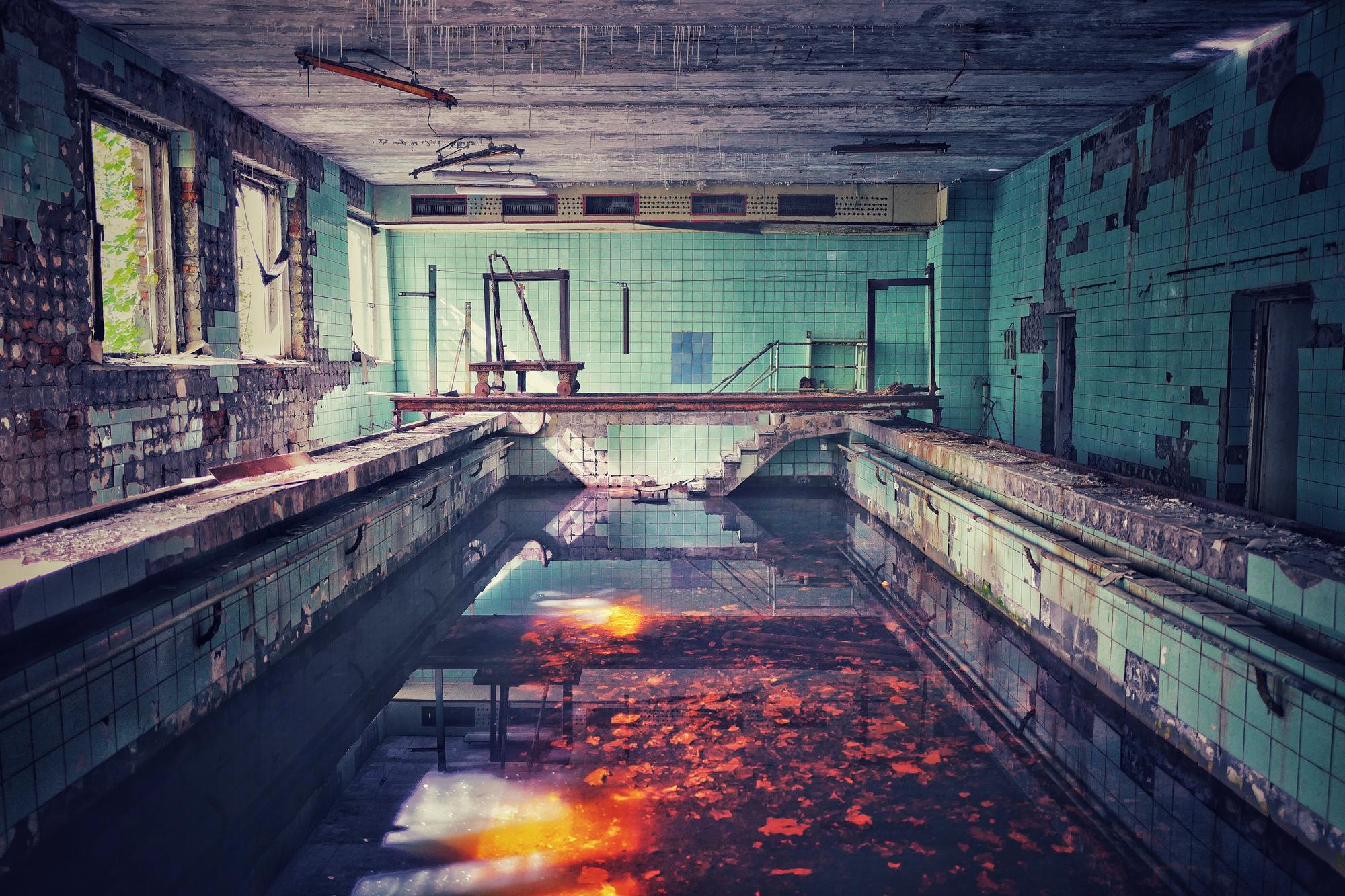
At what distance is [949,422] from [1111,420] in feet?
10.6

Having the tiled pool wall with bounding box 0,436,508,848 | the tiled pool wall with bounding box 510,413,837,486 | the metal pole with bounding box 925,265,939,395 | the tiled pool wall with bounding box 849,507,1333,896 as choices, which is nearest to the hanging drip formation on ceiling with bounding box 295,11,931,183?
the metal pole with bounding box 925,265,939,395

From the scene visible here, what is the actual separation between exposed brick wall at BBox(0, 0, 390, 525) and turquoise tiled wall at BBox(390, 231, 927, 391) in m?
2.86

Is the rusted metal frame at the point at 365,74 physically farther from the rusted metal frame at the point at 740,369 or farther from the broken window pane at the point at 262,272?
the rusted metal frame at the point at 740,369

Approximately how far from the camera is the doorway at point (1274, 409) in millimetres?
5656

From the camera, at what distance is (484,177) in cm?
771

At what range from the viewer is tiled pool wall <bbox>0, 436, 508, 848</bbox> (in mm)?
2779

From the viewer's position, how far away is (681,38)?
18.4 feet

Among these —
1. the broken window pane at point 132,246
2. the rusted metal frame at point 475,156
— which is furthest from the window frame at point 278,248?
the rusted metal frame at point 475,156

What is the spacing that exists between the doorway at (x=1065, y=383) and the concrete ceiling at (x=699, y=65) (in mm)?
1785

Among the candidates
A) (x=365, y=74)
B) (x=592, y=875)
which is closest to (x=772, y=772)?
(x=592, y=875)

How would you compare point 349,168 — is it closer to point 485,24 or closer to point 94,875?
point 485,24

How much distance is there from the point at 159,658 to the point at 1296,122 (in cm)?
658

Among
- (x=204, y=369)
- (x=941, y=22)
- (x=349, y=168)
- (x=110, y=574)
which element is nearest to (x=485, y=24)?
(x=941, y=22)

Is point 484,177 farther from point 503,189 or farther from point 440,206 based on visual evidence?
point 440,206
